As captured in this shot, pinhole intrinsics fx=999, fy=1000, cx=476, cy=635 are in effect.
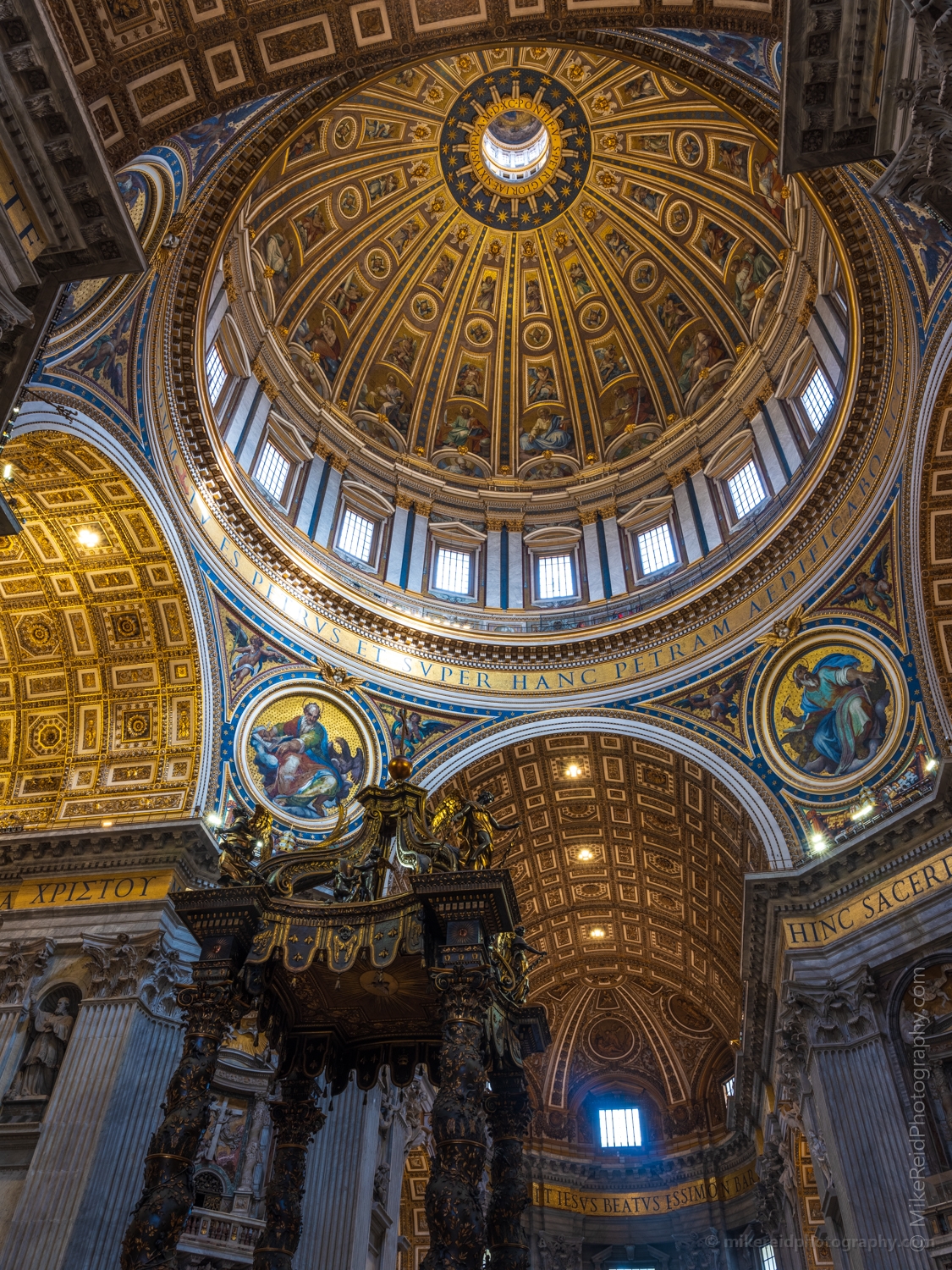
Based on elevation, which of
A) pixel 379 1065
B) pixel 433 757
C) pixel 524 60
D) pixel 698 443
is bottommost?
pixel 379 1065

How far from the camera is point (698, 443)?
2470cm

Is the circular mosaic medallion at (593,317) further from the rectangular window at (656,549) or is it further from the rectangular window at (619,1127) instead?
the rectangular window at (619,1127)

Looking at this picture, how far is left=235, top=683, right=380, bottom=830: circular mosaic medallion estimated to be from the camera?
61.2 feet

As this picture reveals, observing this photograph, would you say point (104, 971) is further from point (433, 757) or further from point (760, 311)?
point (760, 311)

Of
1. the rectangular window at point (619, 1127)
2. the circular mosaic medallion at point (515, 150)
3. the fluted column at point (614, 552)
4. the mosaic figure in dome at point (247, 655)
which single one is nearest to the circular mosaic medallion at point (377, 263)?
the circular mosaic medallion at point (515, 150)

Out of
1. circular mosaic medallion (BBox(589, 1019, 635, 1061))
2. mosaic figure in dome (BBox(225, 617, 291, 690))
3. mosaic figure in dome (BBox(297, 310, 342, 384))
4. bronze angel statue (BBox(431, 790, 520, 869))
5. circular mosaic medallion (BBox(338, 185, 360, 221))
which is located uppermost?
circular mosaic medallion (BBox(338, 185, 360, 221))

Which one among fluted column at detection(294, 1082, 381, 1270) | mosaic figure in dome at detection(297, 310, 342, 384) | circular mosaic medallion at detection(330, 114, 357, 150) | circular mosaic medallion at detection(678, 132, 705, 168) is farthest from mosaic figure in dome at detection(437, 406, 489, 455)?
fluted column at detection(294, 1082, 381, 1270)

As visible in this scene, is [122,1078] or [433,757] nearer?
[122,1078]

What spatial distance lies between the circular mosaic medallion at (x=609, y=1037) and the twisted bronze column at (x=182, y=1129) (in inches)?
803

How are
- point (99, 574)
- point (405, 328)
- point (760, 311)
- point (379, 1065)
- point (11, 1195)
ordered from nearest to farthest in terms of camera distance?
1. point (379, 1065)
2. point (11, 1195)
3. point (99, 574)
4. point (760, 311)
5. point (405, 328)

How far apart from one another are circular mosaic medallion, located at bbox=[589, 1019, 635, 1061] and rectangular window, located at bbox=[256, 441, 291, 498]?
17517mm

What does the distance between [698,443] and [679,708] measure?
7891mm

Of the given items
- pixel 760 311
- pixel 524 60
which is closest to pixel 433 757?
pixel 760 311

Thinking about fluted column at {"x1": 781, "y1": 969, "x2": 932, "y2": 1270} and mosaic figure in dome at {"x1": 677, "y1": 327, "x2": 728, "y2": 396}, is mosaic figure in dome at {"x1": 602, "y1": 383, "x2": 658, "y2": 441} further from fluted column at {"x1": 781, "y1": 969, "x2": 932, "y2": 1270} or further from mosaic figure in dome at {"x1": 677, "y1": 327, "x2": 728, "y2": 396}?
fluted column at {"x1": 781, "y1": 969, "x2": 932, "y2": 1270}
